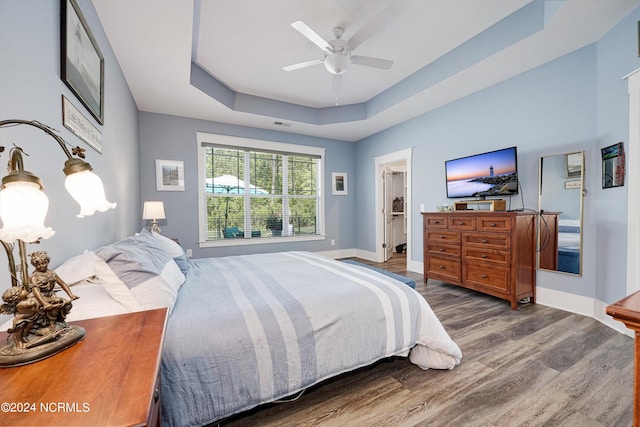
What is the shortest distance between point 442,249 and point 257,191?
3.19 meters

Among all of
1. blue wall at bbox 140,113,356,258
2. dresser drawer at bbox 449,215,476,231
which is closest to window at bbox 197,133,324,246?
blue wall at bbox 140,113,356,258

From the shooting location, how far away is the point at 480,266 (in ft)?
9.71

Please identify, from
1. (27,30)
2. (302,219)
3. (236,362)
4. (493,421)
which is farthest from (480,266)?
(27,30)

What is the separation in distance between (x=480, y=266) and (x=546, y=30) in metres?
2.31

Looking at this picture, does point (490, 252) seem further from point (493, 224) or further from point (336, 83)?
point (336, 83)

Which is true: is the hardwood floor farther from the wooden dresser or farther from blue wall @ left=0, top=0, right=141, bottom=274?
blue wall @ left=0, top=0, right=141, bottom=274

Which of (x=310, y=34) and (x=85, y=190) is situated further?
(x=310, y=34)

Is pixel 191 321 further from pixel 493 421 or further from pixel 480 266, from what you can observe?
pixel 480 266

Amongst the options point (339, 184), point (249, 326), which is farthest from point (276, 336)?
point (339, 184)

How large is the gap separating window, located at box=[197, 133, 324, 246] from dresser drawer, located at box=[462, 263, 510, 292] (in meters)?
2.88

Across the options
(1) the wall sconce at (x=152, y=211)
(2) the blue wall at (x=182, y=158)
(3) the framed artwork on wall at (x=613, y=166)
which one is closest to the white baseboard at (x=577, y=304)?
(3) the framed artwork on wall at (x=613, y=166)

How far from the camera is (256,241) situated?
466 centimetres

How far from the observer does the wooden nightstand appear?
499 millimetres

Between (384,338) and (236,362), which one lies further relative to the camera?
(384,338)
